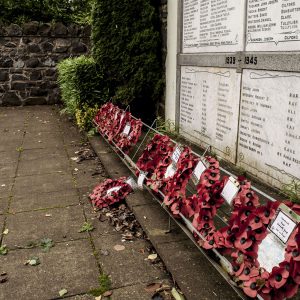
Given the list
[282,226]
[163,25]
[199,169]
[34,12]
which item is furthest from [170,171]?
[34,12]

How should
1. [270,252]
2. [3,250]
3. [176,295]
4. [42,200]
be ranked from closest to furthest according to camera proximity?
[270,252] < [176,295] < [3,250] < [42,200]

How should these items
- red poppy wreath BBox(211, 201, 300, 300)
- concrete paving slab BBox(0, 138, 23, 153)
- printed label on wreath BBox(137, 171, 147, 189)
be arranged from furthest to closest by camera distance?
concrete paving slab BBox(0, 138, 23, 153)
printed label on wreath BBox(137, 171, 147, 189)
red poppy wreath BBox(211, 201, 300, 300)

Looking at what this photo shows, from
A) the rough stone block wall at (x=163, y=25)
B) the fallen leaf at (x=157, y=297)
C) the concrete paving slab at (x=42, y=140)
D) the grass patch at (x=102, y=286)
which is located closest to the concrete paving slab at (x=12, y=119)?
the concrete paving slab at (x=42, y=140)

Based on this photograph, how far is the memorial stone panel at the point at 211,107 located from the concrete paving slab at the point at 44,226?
1.99m

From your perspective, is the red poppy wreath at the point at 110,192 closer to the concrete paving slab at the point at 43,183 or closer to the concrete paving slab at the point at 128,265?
the concrete paving slab at the point at 43,183

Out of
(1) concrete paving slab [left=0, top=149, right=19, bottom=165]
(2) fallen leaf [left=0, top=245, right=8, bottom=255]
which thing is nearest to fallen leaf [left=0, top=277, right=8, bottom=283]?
(2) fallen leaf [left=0, top=245, right=8, bottom=255]

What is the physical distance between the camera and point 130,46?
710 cm

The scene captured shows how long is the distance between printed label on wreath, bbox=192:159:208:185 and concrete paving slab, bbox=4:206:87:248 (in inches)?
49.6

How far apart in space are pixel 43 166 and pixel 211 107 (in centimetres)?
258

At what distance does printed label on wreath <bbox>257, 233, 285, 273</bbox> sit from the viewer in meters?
2.11

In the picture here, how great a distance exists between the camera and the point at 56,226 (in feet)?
12.6

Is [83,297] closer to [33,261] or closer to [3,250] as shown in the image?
[33,261]

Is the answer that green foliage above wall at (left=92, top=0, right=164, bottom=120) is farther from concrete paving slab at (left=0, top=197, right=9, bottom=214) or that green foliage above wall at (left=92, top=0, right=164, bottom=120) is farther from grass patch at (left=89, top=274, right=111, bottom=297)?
grass patch at (left=89, top=274, right=111, bottom=297)

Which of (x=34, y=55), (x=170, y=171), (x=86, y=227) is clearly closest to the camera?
(x=170, y=171)
